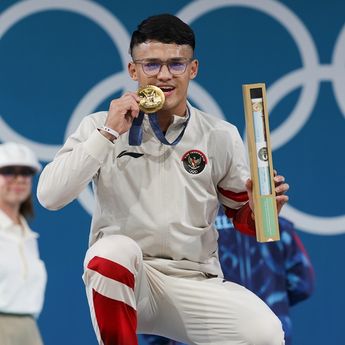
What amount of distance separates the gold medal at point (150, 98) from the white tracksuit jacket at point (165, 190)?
211 mm

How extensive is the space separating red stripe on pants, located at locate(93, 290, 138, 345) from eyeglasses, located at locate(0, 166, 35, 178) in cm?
108

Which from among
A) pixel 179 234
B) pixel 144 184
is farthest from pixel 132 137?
pixel 179 234

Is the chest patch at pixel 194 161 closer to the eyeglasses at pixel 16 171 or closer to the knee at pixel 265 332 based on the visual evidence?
the knee at pixel 265 332

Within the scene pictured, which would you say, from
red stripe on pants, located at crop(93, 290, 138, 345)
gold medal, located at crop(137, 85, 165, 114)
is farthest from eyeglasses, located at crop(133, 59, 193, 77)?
red stripe on pants, located at crop(93, 290, 138, 345)

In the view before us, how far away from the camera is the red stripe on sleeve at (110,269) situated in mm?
3309

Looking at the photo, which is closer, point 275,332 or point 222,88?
point 275,332

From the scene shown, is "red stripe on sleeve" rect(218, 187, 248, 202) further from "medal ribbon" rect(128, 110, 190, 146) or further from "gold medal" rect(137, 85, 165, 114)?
"gold medal" rect(137, 85, 165, 114)

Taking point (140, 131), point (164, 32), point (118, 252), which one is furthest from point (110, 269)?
point (164, 32)

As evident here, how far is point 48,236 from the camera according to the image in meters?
4.89

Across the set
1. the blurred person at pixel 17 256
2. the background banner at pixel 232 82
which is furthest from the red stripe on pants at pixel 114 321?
the background banner at pixel 232 82

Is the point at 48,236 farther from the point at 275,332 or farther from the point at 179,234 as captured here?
the point at 275,332

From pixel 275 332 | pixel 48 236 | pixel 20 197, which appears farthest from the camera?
pixel 48 236

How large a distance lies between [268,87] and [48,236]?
4.40ft

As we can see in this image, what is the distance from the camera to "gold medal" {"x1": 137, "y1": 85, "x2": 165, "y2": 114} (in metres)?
3.48
